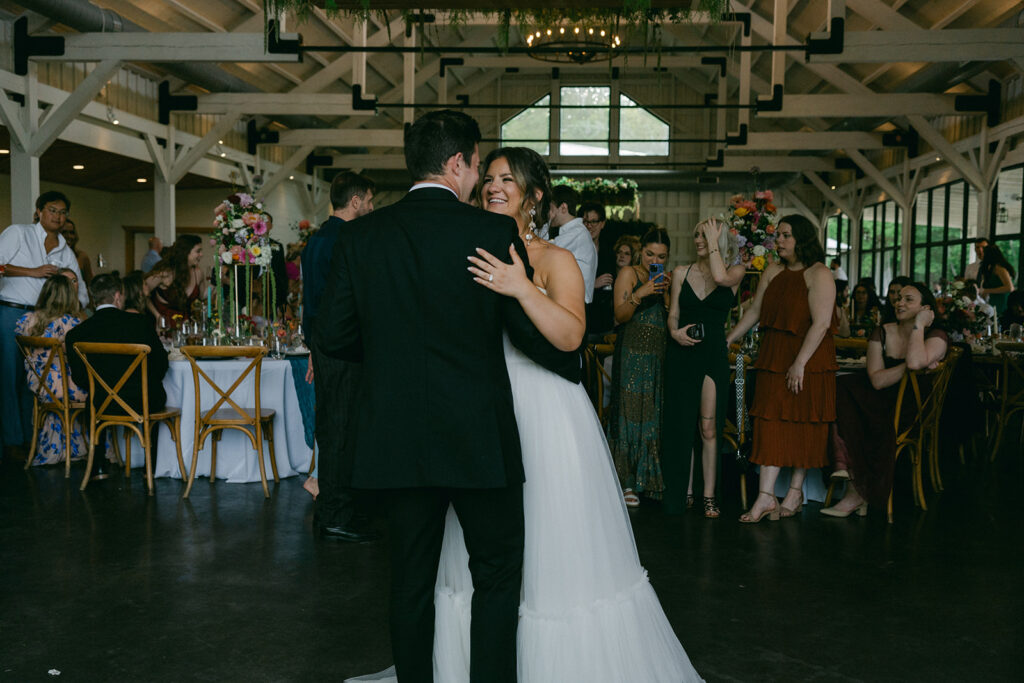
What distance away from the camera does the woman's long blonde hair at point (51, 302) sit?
551cm

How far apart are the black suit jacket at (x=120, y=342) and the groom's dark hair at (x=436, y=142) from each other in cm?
364

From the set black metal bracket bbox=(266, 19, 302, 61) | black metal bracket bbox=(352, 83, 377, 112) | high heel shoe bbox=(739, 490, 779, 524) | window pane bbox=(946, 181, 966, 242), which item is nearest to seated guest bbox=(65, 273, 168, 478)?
black metal bracket bbox=(266, 19, 302, 61)

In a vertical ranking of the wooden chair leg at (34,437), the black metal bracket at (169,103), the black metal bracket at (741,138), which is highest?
the black metal bracket at (169,103)

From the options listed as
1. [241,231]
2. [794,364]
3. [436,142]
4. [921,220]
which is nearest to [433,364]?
[436,142]

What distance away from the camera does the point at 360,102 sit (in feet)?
31.3

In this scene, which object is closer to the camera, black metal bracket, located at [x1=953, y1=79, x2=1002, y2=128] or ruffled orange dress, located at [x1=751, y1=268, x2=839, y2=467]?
ruffled orange dress, located at [x1=751, y1=268, x2=839, y2=467]

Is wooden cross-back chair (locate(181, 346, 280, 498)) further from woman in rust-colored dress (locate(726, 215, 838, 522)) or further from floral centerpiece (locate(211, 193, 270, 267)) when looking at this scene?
woman in rust-colored dress (locate(726, 215, 838, 522))

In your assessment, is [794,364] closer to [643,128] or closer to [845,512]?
[845,512]

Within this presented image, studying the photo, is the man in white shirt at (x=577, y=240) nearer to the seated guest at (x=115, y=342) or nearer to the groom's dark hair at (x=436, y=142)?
the groom's dark hair at (x=436, y=142)

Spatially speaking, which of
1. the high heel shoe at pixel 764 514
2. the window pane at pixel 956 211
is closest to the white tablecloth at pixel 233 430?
the high heel shoe at pixel 764 514

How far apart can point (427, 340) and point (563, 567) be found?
0.76m

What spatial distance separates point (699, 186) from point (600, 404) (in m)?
15.3

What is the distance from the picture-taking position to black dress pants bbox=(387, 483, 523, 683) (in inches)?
77.0

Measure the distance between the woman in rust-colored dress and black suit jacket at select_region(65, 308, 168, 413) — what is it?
3.49 meters
